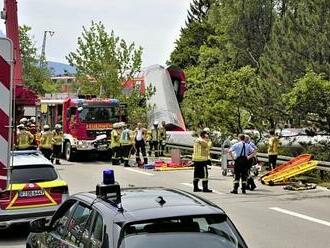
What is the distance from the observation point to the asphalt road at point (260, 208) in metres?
10.8

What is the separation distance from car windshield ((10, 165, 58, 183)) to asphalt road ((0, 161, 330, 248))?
3.36 feet

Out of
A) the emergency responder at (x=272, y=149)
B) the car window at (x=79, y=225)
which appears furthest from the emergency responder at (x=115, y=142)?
the car window at (x=79, y=225)

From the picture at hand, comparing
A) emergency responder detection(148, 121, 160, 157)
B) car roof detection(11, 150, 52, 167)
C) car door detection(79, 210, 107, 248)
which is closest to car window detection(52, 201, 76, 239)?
car door detection(79, 210, 107, 248)

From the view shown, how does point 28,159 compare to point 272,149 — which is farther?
point 272,149

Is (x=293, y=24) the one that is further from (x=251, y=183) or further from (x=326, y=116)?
→ (x=251, y=183)

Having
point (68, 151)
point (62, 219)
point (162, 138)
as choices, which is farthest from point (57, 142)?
point (62, 219)

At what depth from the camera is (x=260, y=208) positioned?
1429 centimetres

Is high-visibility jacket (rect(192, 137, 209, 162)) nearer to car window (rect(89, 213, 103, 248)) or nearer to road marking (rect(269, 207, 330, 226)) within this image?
road marking (rect(269, 207, 330, 226))

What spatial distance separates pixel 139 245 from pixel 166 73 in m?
35.6

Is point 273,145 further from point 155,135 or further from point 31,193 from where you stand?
point 31,193

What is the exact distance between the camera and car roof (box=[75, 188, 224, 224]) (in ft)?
16.4

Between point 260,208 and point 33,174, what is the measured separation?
576cm

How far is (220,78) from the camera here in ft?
84.8

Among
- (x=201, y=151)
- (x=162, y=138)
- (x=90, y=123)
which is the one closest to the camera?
(x=201, y=151)
